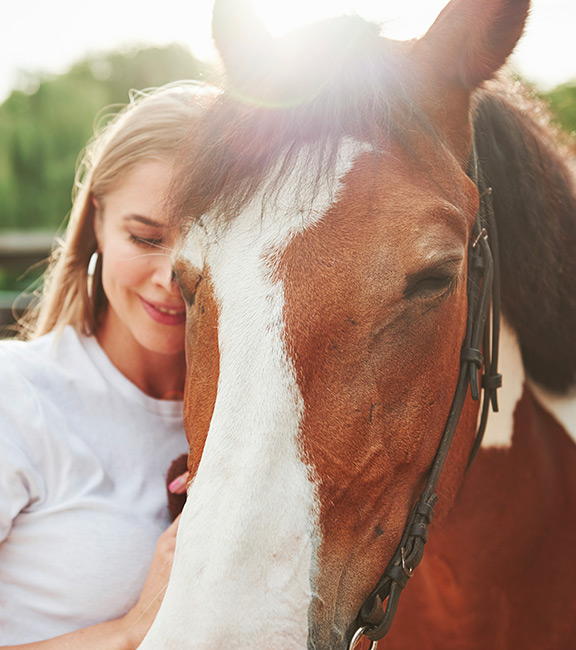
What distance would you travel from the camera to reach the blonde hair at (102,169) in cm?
203

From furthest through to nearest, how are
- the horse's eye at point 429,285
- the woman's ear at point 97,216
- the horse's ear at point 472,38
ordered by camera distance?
1. the woman's ear at point 97,216
2. the horse's ear at point 472,38
3. the horse's eye at point 429,285

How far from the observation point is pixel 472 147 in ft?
4.93

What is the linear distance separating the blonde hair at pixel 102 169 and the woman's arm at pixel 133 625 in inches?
36.1

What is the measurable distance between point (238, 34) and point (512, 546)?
1.62 meters

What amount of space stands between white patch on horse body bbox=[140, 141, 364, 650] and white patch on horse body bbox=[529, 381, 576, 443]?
106 cm

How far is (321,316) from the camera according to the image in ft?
3.74

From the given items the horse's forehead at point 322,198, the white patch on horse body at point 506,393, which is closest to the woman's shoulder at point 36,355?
the horse's forehead at point 322,198

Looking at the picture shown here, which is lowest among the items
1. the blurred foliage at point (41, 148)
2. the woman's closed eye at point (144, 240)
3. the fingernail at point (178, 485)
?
the blurred foliage at point (41, 148)

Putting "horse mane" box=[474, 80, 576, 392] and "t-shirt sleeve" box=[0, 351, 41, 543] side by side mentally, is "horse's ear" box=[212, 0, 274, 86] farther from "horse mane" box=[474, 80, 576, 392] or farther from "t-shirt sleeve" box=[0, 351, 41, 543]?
"t-shirt sleeve" box=[0, 351, 41, 543]

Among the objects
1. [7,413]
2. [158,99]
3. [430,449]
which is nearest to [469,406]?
[430,449]

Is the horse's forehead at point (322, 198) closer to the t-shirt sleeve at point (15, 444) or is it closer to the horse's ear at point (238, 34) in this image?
the horse's ear at point (238, 34)

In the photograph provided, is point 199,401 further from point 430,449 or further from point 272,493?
point 430,449

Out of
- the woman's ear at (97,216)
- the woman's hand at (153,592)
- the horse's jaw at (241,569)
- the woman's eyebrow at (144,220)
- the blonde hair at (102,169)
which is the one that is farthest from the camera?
the woman's ear at (97,216)

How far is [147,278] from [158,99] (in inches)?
26.2
